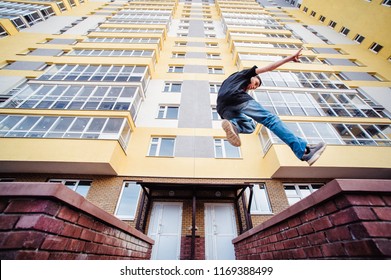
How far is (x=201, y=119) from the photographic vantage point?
1170 cm

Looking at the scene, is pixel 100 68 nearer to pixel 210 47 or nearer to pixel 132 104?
pixel 132 104

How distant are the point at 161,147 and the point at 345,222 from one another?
9.69 metres

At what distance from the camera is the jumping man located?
2.41 meters

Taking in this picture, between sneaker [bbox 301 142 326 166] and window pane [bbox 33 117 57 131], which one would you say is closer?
sneaker [bbox 301 142 326 166]

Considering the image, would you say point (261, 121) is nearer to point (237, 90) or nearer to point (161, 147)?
point (237, 90)

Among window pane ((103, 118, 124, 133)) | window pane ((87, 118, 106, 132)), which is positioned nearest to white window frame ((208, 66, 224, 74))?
window pane ((103, 118, 124, 133))

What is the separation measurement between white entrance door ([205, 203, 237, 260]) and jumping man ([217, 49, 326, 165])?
6.39 metres

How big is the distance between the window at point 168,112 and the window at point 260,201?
7142 mm

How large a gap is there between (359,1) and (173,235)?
31386mm

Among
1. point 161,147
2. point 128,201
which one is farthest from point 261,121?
point 161,147

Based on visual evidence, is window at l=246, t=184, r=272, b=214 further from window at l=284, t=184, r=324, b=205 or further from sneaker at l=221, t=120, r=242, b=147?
sneaker at l=221, t=120, r=242, b=147

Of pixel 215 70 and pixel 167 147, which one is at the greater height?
pixel 215 70

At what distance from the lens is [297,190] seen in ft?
28.2

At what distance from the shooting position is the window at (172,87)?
46.2 ft
